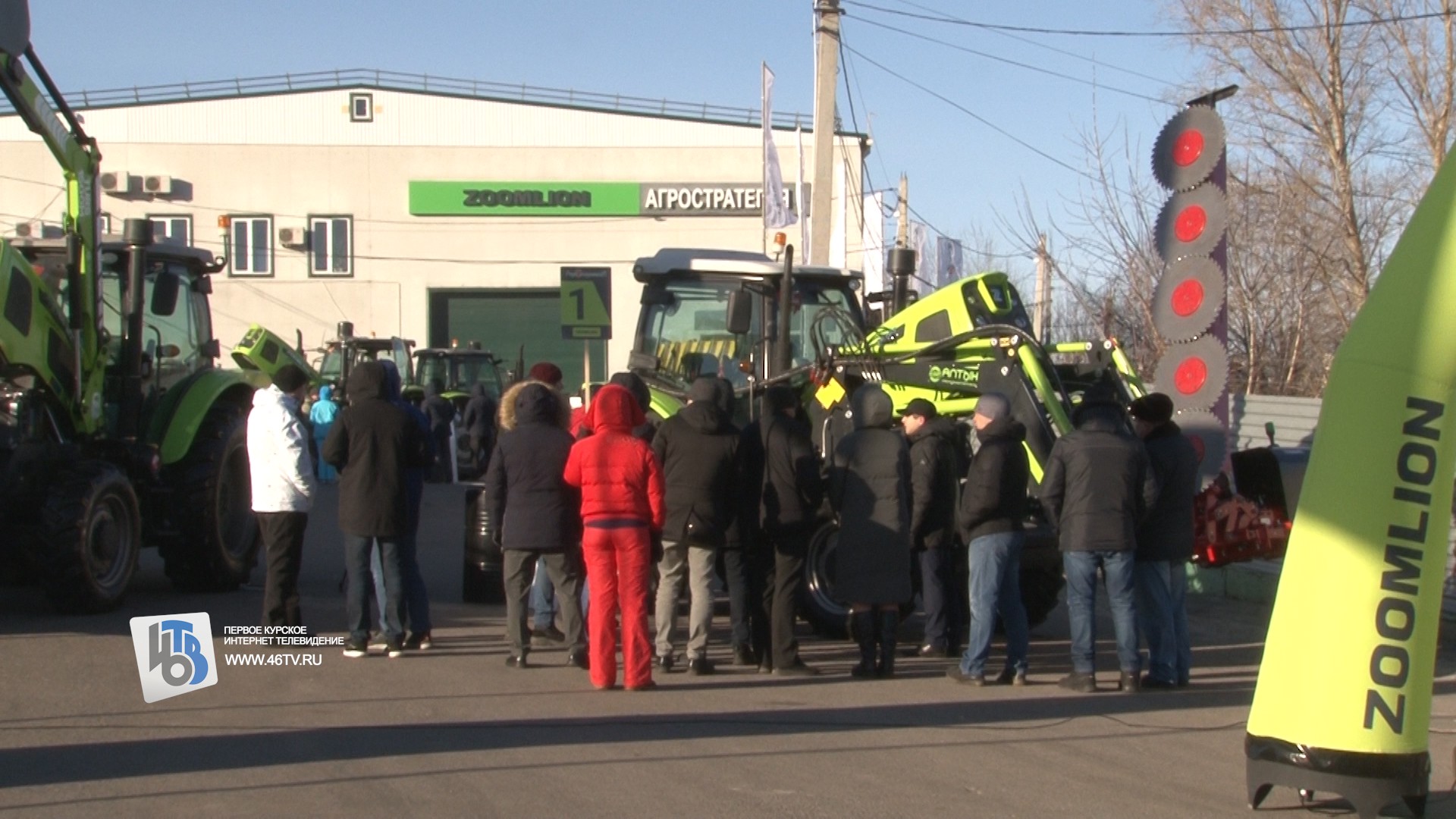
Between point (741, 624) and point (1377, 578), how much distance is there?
4559 millimetres

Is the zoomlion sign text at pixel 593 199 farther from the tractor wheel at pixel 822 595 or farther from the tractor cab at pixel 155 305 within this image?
the tractor wheel at pixel 822 595

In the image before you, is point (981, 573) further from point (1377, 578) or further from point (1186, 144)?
point (1186, 144)

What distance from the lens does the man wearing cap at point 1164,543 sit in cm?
920

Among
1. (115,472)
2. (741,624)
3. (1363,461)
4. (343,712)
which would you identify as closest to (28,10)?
(115,472)

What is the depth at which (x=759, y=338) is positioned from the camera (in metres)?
12.0

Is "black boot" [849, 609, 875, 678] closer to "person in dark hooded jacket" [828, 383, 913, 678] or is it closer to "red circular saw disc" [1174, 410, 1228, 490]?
"person in dark hooded jacket" [828, 383, 913, 678]

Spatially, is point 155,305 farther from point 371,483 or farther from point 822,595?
point 822,595

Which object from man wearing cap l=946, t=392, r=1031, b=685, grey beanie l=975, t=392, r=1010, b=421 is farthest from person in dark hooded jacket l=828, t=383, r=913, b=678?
grey beanie l=975, t=392, r=1010, b=421

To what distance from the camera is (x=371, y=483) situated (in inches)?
377

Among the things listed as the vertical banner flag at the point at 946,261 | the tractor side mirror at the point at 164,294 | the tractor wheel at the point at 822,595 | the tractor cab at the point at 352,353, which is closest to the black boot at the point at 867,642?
the tractor wheel at the point at 822,595

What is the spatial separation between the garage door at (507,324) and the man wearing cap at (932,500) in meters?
31.3

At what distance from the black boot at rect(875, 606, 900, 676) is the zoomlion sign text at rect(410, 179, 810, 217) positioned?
31469 millimetres

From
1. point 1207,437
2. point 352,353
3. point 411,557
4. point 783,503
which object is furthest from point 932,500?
point 352,353

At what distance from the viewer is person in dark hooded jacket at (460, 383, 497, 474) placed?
76.6 ft
